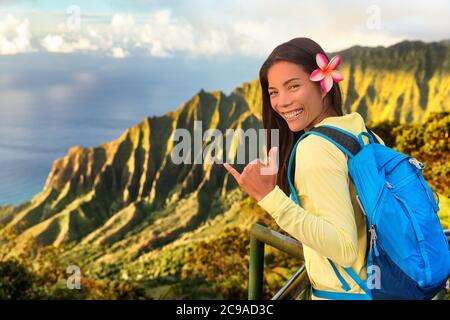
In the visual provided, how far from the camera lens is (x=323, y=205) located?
35.4 inches

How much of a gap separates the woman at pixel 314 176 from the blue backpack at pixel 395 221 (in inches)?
0.9

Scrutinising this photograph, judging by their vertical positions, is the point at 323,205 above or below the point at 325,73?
below

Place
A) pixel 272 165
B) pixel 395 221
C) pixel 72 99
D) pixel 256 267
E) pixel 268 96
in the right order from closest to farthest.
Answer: pixel 395 221 < pixel 272 165 < pixel 268 96 < pixel 256 267 < pixel 72 99

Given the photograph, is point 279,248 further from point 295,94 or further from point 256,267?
point 295,94

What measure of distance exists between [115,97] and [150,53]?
5.98ft

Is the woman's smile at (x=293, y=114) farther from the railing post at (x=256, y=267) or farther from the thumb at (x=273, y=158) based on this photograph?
the railing post at (x=256, y=267)

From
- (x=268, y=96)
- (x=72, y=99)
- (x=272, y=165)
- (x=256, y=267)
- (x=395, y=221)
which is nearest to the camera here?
(x=395, y=221)

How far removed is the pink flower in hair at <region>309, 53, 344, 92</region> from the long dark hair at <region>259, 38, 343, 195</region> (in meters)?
0.02

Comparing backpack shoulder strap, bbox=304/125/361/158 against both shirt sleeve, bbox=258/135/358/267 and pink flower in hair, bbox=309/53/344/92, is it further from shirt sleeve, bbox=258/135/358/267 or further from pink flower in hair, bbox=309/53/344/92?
pink flower in hair, bbox=309/53/344/92

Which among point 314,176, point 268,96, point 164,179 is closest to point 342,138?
point 314,176

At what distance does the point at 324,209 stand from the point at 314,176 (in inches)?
2.2

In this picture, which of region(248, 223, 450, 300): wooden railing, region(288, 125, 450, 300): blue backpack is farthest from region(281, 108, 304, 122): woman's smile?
region(248, 223, 450, 300): wooden railing

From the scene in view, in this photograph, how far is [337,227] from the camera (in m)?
0.89

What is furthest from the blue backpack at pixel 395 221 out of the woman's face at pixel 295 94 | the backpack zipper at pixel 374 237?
the woman's face at pixel 295 94
